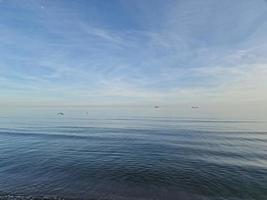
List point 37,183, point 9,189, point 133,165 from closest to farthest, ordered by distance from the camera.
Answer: point 9,189 < point 37,183 < point 133,165

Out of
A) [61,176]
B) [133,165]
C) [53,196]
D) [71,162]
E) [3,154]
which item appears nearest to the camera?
[53,196]

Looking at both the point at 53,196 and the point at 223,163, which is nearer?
the point at 53,196

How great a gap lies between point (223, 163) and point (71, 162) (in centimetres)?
1948

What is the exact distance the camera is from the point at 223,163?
26500mm

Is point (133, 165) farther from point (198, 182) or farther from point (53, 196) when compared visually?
point (53, 196)

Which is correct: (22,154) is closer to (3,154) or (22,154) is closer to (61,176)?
(3,154)

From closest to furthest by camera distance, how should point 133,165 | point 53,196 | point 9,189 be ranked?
point 53,196 → point 9,189 → point 133,165

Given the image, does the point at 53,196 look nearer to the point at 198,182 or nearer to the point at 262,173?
the point at 198,182

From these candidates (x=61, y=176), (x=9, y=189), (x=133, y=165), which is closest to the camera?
(x=9, y=189)

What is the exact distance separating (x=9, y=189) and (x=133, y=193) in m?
10.8

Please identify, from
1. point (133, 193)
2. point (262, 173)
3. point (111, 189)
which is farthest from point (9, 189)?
point (262, 173)

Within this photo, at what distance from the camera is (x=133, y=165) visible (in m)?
25.9

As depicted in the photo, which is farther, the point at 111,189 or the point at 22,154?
the point at 22,154

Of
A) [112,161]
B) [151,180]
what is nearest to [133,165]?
[112,161]
